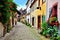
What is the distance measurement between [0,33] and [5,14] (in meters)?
1.99

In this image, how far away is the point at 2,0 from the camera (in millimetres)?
11531

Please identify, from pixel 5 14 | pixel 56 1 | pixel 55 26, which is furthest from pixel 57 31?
pixel 5 14

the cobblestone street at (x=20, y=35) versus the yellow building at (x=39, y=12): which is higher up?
the yellow building at (x=39, y=12)

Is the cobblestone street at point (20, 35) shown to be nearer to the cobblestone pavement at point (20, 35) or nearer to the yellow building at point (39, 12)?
the cobblestone pavement at point (20, 35)

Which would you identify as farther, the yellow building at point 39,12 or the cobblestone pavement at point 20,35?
the yellow building at point 39,12

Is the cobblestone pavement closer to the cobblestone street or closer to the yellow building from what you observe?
the cobblestone street

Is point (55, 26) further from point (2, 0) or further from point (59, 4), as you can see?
point (2, 0)

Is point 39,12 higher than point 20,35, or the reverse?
point 39,12

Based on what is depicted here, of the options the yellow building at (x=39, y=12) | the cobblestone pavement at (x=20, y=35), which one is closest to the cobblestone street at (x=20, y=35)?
the cobblestone pavement at (x=20, y=35)

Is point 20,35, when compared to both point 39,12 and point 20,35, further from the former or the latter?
point 39,12

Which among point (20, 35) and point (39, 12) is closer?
point (20, 35)

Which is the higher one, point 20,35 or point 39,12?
point 39,12

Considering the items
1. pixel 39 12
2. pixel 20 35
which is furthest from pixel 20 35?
pixel 39 12

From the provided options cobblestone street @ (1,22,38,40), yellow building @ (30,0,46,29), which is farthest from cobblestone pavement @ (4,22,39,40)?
yellow building @ (30,0,46,29)
